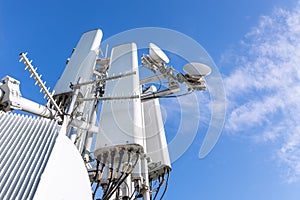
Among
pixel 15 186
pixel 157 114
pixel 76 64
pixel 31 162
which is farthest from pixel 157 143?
pixel 15 186

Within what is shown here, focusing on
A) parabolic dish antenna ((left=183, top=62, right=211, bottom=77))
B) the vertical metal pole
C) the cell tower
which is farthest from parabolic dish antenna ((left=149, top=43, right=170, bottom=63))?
the vertical metal pole

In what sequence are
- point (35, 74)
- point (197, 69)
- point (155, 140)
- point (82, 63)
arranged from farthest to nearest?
point (155, 140) < point (82, 63) < point (197, 69) < point (35, 74)

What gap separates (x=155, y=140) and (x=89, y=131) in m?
4.37

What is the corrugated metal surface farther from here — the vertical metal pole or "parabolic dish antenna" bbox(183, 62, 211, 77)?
"parabolic dish antenna" bbox(183, 62, 211, 77)

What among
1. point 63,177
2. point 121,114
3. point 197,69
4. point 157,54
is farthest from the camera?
point 157,54

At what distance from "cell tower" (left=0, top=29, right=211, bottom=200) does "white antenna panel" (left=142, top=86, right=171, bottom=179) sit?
0.06 meters

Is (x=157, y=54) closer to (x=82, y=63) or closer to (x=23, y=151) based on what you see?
(x=82, y=63)

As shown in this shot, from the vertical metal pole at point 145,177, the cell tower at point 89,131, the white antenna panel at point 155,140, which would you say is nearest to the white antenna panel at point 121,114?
the cell tower at point 89,131

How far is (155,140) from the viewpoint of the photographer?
17.9m

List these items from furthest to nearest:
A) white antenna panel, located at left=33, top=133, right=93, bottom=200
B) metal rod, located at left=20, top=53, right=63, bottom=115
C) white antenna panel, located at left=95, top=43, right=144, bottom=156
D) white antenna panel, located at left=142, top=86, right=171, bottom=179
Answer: white antenna panel, located at left=142, top=86, right=171, bottom=179 < white antenna panel, located at left=95, top=43, right=144, bottom=156 < metal rod, located at left=20, top=53, right=63, bottom=115 < white antenna panel, located at left=33, top=133, right=93, bottom=200

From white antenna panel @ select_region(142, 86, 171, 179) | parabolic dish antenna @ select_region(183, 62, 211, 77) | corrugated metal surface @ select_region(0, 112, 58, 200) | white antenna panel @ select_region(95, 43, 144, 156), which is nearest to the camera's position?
corrugated metal surface @ select_region(0, 112, 58, 200)

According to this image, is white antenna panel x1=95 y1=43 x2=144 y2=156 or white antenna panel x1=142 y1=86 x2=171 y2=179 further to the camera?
white antenna panel x1=142 y1=86 x2=171 y2=179

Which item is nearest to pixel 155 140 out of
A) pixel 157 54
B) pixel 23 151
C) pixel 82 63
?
pixel 157 54

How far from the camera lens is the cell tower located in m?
9.35
